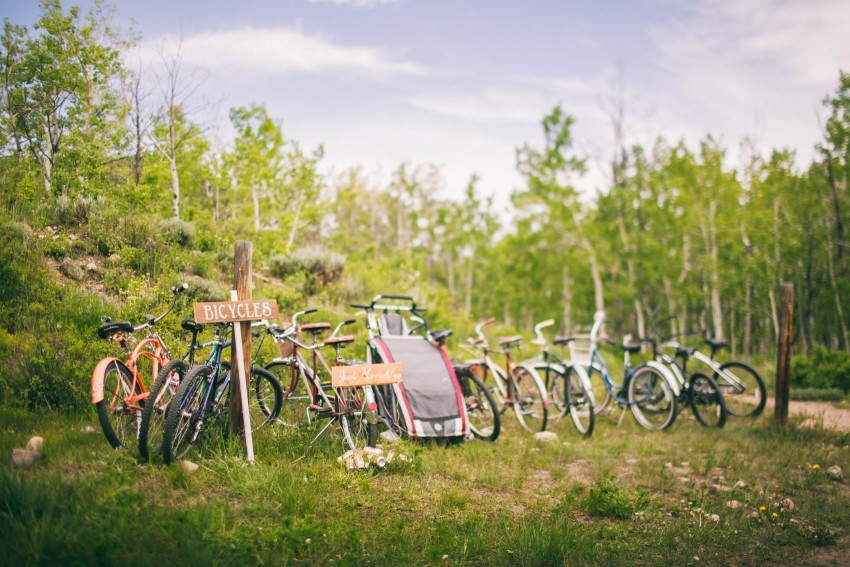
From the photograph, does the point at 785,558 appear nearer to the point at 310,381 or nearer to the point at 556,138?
the point at 310,381

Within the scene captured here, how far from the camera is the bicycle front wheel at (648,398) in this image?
8031 mm

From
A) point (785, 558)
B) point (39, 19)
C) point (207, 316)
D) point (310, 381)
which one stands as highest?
point (39, 19)

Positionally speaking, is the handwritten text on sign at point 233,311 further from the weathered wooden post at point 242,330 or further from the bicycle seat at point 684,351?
the bicycle seat at point 684,351

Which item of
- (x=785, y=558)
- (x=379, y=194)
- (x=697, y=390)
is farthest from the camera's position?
(x=379, y=194)

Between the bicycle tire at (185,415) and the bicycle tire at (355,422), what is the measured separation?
127 centimetres

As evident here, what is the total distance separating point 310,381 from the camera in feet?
19.2

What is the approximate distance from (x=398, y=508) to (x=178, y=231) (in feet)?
19.6

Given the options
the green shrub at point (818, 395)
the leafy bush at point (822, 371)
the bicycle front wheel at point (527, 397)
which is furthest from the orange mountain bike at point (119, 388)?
the leafy bush at point (822, 371)

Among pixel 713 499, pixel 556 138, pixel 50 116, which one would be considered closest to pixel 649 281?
pixel 556 138

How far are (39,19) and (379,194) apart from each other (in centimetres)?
3149

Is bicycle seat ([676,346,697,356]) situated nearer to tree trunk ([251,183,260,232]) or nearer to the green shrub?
the green shrub

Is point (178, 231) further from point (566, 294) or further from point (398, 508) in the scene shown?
point (566, 294)

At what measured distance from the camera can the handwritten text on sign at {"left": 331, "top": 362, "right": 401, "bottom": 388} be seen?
5.17 m

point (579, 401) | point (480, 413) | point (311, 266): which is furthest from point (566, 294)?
point (480, 413)
